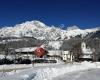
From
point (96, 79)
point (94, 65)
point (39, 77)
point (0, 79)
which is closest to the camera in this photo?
point (0, 79)

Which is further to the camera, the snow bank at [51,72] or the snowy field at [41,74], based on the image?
the snow bank at [51,72]

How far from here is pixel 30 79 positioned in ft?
132

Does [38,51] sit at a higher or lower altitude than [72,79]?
higher

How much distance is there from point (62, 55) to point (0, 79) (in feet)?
535

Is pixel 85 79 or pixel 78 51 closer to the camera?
pixel 85 79

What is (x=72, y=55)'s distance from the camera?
182 m

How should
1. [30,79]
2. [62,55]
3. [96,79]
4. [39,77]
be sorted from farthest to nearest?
[62,55], [96,79], [39,77], [30,79]

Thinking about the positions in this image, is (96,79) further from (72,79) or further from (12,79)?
(12,79)

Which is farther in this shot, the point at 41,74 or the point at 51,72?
the point at 51,72

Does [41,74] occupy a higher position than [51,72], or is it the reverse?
[51,72]

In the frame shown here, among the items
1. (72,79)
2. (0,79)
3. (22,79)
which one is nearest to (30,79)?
(22,79)

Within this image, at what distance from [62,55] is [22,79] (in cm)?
16131

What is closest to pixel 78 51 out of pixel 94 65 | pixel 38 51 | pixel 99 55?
pixel 99 55

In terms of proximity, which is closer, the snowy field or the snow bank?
the snowy field
